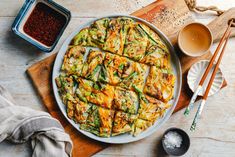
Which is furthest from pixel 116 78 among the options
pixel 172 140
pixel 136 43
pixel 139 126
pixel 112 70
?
pixel 172 140

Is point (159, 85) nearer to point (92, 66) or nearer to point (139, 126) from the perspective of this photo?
point (139, 126)

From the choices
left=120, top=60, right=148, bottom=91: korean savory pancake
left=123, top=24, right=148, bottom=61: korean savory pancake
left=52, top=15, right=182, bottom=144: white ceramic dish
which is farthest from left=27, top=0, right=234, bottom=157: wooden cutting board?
left=120, top=60, right=148, bottom=91: korean savory pancake

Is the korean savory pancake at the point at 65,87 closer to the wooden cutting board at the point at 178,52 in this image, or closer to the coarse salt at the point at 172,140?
the wooden cutting board at the point at 178,52

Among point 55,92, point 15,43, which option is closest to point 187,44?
point 55,92

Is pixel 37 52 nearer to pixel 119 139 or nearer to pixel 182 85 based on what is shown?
pixel 119 139

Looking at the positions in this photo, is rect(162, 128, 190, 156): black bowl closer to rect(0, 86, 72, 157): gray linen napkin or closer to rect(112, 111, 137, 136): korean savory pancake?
rect(112, 111, 137, 136): korean savory pancake
